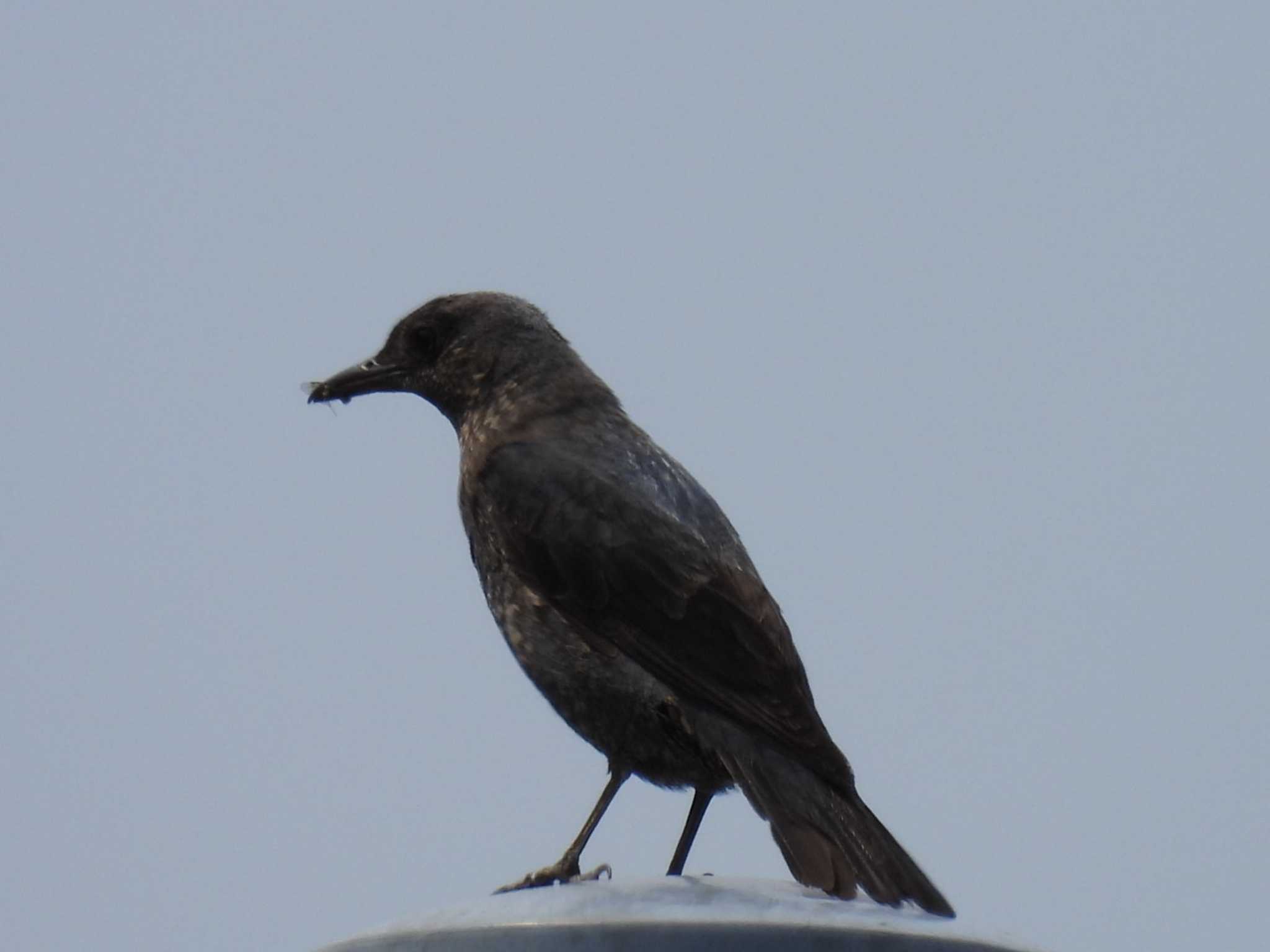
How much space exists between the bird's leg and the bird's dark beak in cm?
170

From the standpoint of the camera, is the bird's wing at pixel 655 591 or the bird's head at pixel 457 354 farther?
the bird's head at pixel 457 354

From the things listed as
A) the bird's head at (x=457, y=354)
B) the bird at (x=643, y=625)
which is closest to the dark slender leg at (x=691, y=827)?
the bird at (x=643, y=625)

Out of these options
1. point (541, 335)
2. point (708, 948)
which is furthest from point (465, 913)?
point (541, 335)

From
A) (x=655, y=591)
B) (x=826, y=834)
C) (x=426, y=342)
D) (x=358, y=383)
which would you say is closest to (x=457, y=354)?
(x=426, y=342)

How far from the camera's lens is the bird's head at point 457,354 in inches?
243

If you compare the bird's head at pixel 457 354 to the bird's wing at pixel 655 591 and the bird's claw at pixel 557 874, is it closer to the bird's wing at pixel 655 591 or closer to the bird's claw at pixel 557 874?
the bird's wing at pixel 655 591

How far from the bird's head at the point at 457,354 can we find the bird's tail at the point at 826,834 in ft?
5.94

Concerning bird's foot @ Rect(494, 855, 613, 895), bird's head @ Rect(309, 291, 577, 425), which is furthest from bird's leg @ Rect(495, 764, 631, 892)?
bird's head @ Rect(309, 291, 577, 425)

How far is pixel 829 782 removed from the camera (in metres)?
4.76

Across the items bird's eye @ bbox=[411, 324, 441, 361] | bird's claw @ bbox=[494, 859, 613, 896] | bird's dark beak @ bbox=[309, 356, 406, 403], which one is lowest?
bird's claw @ bbox=[494, 859, 613, 896]

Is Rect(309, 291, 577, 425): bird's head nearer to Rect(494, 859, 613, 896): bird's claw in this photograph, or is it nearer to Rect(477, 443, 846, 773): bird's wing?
Rect(477, 443, 846, 773): bird's wing

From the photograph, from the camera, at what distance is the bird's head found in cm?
618

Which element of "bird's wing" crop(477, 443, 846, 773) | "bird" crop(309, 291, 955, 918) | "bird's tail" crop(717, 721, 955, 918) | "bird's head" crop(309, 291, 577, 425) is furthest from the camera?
"bird's head" crop(309, 291, 577, 425)

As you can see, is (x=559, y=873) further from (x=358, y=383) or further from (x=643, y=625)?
(x=358, y=383)
